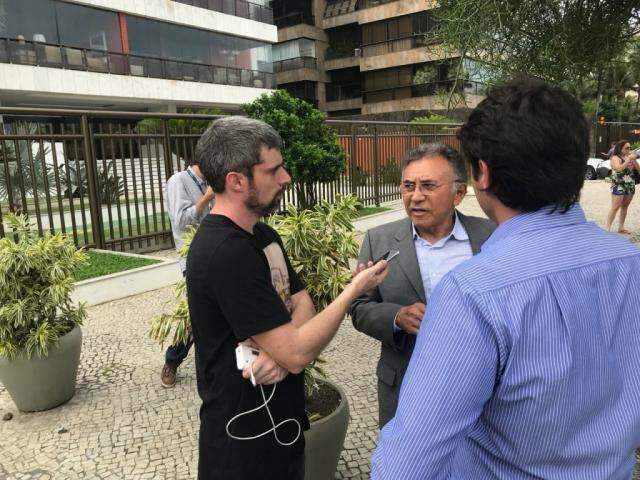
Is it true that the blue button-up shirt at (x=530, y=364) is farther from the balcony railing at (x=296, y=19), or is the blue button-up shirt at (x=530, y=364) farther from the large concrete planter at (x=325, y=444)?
the balcony railing at (x=296, y=19)

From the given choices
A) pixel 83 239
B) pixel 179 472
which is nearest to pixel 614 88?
pixel 83 239

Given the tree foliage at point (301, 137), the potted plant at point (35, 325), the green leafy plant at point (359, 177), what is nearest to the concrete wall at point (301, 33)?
the green leafy plant at point (359, 177)

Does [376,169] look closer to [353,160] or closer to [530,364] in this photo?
[353,160]

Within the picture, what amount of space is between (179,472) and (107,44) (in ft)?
82.1

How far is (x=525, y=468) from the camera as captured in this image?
3.44 feet

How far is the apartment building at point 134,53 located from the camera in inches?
824

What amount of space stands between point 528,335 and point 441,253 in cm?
137

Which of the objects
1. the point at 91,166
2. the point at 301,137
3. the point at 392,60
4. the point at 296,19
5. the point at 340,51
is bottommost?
the point at 91,166

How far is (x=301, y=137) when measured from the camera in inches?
391

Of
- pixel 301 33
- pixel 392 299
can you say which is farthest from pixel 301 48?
pixel 392 299

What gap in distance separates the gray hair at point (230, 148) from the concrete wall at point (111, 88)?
2263 centimetres

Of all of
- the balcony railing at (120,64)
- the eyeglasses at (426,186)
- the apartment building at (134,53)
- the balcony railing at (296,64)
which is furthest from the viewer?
the balcony railing at (296,64)

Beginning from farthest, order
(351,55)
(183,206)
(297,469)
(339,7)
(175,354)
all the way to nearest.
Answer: (351,55), (339,7), (183,206), (175,354), (297,469)

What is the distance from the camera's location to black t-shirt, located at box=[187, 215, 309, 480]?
156cm
